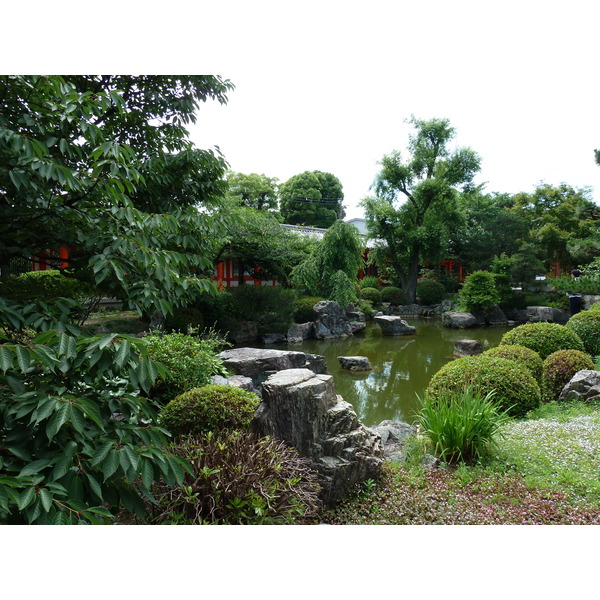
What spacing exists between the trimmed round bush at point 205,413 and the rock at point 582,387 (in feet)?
13.2

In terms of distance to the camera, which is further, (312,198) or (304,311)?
(312,198)

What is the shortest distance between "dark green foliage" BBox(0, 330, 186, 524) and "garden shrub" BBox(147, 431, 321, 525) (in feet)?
1.72

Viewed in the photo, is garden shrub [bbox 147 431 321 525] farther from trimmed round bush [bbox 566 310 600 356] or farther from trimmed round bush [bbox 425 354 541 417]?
trimmed round bush [bbox 566 310 600 356]

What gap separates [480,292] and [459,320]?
142cm

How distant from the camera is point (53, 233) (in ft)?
7.21

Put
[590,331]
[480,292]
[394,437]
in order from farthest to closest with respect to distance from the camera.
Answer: [480,292]
[590,331]
[394,437]

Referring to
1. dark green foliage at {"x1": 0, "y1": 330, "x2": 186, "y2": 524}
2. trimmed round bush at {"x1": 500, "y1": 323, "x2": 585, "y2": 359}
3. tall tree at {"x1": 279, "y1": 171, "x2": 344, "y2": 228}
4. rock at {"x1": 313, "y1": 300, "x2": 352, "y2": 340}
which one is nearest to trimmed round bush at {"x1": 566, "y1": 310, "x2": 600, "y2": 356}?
trimmed round bush at {"x1": 500, "y1": 323, "x2": 585, "y2": 359}

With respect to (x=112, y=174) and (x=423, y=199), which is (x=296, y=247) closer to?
(x=423, y=199)

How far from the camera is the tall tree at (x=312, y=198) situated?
49.3ft

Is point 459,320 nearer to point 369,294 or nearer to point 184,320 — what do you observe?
point 369,294

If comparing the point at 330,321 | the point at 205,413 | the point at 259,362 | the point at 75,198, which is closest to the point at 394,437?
the point at 205,413

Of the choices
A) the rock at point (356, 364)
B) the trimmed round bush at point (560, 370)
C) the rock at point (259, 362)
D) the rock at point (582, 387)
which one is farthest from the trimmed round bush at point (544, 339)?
the rock at point (259, 362)

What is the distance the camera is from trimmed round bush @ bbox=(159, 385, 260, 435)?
10.1 feet

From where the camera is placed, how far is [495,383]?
14.7 feet
